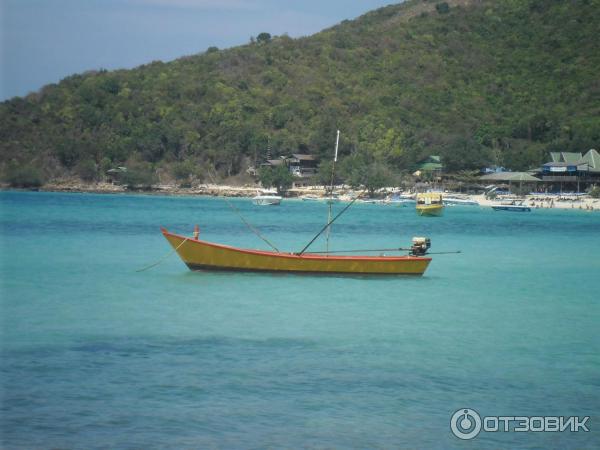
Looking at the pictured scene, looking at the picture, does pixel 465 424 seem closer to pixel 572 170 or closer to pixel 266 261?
pixel 266 261

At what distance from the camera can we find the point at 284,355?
14.3 m

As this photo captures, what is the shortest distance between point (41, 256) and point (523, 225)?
3485 centimetres

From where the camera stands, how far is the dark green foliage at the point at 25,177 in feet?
354

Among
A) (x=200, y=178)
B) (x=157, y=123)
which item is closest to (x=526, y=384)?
(x=200, y=178)

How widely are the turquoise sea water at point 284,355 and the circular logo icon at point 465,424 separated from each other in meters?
0.12

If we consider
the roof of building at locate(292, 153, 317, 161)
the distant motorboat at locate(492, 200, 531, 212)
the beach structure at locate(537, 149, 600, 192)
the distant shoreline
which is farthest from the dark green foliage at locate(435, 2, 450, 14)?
the distant motorboat at locate(492, 200, 531, 212)

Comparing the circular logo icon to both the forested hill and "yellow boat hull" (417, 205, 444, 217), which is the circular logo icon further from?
the forested hill

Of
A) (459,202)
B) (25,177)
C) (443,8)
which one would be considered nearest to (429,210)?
(459,202)

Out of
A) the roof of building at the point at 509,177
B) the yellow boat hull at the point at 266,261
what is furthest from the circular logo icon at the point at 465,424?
the roof of building at the point at 509,177

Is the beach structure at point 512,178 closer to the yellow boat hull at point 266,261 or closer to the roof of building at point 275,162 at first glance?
the roof of building at point 275,162

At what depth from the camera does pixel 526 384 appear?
12977 millimetres

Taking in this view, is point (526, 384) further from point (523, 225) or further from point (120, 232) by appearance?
point (523, 225)

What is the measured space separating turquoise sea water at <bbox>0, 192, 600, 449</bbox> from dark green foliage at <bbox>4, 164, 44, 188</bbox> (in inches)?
3274

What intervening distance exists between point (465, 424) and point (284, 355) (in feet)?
13.3
